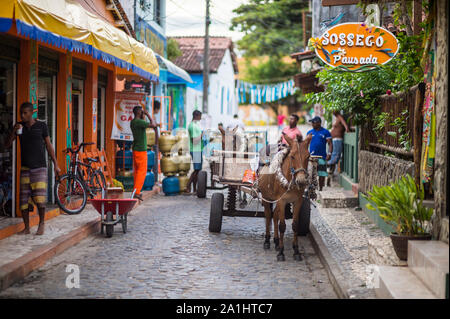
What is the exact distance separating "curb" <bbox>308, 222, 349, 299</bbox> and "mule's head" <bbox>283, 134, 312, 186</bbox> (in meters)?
1.07

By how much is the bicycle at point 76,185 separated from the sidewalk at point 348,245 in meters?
4.18

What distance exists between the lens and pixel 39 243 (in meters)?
8.38

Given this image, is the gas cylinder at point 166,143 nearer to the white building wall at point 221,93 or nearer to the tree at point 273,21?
the white building wall at point 221,93

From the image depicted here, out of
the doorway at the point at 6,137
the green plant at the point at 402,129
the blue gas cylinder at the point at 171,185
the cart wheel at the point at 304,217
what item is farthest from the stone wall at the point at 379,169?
the doorway at the point at 6,137

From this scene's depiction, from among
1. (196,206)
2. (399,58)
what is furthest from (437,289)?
(196,206)

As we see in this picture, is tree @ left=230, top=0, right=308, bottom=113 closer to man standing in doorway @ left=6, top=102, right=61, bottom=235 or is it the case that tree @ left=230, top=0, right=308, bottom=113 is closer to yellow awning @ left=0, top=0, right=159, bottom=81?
yellow awning @ left=0, top=0, right=159, bottom=81

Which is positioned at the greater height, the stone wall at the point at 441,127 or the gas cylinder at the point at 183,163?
the stone wall at the point at 441,127

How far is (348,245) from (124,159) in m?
8.07

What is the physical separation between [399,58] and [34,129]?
632 cm

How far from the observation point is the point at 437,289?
507cm

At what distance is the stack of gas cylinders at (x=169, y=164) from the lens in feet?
49.6

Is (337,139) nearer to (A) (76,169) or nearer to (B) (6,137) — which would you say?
(A) (76,169)

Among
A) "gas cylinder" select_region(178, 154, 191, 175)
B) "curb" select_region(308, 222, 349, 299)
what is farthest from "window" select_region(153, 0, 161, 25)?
"curb" select_region(308, 222, 349, 299)

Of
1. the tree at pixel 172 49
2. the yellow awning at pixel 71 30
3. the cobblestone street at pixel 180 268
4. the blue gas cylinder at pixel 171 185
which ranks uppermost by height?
the tree at pixel 172 49
